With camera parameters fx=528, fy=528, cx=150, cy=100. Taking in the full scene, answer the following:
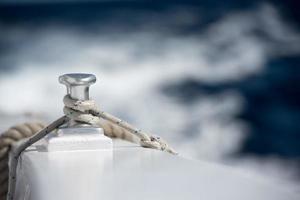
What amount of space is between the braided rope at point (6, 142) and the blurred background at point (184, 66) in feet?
4.33

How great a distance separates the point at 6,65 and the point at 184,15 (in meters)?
0.90


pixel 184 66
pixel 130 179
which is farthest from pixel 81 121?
pixel 184 66

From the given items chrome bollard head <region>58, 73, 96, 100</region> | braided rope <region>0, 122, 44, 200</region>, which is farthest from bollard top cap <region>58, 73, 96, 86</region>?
braided rope <region>0, 122, 44, 200</region>

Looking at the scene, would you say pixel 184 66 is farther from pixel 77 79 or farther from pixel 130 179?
pixel 130 179

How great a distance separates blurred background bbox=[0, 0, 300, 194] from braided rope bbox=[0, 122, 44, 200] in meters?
1.32

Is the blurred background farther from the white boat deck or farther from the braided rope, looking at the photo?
the white boat deck

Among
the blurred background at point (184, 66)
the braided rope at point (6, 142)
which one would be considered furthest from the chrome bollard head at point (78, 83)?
the blurred background at point (184, 66)

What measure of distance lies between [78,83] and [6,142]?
0.76ft

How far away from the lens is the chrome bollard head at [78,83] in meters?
0.66

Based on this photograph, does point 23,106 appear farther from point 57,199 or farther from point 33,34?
point 57,199

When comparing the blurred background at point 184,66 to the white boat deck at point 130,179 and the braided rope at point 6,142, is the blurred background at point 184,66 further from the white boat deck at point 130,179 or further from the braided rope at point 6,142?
the white boat deck at point 130,179

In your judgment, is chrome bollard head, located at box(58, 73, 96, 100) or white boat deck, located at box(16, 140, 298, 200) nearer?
white boat deck, located at box(16, 140, 298, 200)

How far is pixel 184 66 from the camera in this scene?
8.41ft

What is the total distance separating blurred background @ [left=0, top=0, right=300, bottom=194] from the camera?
233cm
